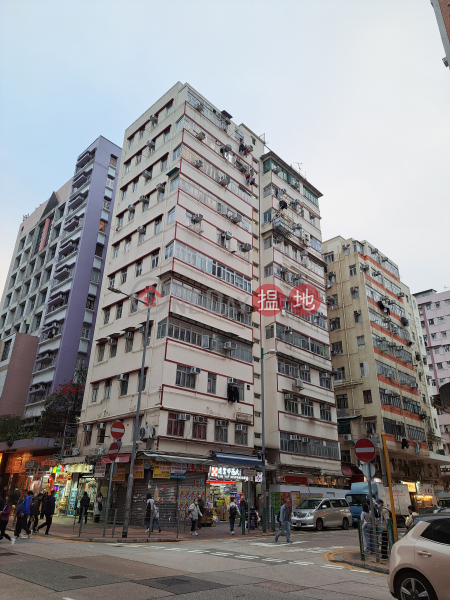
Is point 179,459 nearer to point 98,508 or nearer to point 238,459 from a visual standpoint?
point 238,459

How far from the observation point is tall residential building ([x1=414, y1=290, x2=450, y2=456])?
243 feet

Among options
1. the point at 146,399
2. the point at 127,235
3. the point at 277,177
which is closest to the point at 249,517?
the point at 146,399

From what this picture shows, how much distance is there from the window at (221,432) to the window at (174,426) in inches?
122

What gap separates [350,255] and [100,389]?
34.3 meters

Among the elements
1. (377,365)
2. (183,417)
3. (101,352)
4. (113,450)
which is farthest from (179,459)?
(377,365)

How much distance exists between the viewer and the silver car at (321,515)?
23.3m

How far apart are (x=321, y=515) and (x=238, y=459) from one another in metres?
6.39

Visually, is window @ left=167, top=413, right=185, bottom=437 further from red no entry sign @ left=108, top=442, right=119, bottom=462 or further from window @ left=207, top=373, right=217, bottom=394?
red no entry sign @ left=108, top=442, right=119, bottom=462

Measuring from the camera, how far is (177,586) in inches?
317

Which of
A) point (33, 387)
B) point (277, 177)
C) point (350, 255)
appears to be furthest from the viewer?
point (350, 255)

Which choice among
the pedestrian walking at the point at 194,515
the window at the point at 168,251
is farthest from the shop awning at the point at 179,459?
the window at the point at 168,251

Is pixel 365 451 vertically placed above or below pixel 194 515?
above

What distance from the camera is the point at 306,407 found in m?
37.9

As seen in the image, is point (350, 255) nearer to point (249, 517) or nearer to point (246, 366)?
point (246, 366)
